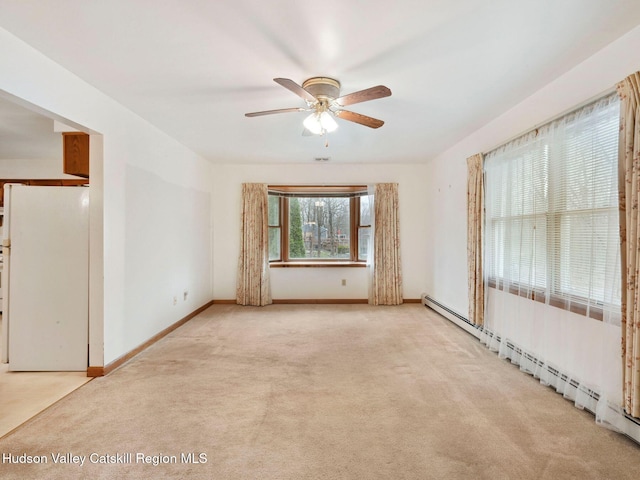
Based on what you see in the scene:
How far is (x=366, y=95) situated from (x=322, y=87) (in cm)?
42

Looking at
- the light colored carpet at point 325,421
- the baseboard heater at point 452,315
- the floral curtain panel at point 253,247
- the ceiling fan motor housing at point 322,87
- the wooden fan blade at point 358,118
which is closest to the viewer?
the light colored carpet at point 325,421

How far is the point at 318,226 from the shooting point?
20.2 feet

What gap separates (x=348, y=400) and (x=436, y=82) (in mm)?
2604

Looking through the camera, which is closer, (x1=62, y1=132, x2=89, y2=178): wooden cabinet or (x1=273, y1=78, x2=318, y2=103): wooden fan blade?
(x1=273, y1=78, x2=318, y2=103): wooden fan blade

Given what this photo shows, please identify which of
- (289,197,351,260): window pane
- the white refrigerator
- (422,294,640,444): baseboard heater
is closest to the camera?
(422,294,640,444): baseboard heater

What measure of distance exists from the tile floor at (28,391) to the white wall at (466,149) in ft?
14.2

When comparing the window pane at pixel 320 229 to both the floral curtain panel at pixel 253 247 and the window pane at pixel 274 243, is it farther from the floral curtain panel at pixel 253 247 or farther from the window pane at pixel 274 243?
the floral curtain panel at pixel 253 247

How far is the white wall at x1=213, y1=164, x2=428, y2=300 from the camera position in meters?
5.78

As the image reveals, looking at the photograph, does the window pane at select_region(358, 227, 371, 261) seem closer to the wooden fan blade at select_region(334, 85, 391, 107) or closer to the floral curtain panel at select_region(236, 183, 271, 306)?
the floral curtain panel at select_region(236, 183, 271, 306)

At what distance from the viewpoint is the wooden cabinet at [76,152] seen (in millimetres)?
3012

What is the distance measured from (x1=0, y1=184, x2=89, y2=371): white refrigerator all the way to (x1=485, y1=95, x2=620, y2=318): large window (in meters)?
3.98

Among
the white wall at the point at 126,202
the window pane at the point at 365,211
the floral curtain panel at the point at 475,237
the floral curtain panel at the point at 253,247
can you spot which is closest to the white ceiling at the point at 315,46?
the white wall at the point at 126,202

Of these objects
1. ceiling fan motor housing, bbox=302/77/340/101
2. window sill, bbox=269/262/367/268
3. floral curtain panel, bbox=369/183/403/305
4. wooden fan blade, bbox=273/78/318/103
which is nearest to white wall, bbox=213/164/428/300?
window sill, bbox=269/262/367/268

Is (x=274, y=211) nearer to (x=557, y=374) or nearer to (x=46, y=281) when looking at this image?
(x=46, y=281)
